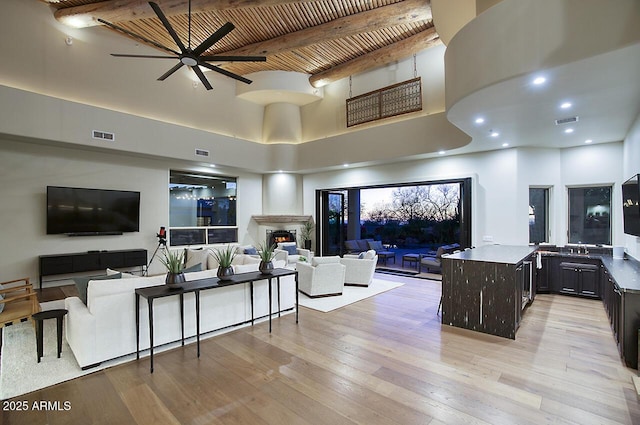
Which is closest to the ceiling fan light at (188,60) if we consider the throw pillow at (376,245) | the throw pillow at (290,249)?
the throw pillow at (290,249)

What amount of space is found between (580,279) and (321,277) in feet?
15.9

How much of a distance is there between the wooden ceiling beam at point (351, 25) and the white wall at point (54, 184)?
3.95 meters

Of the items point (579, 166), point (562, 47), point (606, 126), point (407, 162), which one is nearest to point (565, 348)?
point (562, 47)

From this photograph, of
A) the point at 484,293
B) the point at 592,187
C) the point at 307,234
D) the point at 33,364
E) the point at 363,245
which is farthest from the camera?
the point at 307,234

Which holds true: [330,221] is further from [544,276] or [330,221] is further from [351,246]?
[544,276]

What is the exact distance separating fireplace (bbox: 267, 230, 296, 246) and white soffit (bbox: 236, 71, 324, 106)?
4.25 m

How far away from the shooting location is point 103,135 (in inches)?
263

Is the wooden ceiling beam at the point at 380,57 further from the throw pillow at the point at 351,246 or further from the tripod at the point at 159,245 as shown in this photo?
the tripod at the point at 159,245

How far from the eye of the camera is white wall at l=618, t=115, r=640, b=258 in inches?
183

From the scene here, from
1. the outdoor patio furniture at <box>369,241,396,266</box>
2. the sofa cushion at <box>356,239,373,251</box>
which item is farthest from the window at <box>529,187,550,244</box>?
the sofa cushion at <box>356,239,373,251</box>

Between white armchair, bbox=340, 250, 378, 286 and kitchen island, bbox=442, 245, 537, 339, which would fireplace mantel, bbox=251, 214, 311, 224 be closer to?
white armchair, bbox=340, 250, 378, 286

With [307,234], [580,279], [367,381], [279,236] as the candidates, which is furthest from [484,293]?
[279,236]

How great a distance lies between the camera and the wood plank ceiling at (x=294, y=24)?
5891mm

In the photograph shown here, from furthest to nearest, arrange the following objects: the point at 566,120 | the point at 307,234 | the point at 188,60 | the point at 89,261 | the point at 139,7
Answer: the point at 307,234, the point at 89,261, the point at 139,7, the point at 566,120, the point at 188,60
